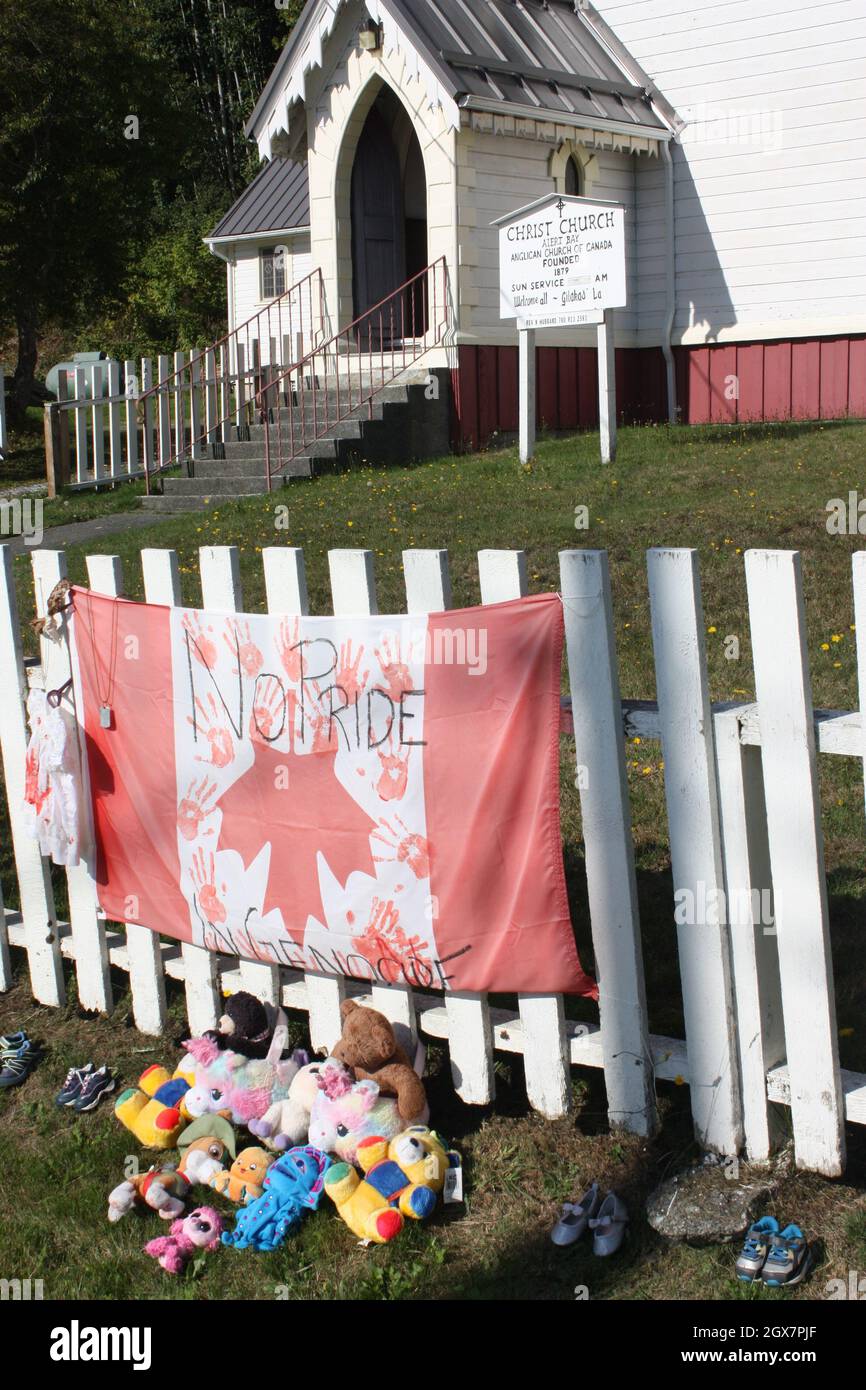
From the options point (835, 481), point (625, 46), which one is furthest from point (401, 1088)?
point (625, 46)

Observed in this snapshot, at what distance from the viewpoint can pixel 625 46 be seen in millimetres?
16516

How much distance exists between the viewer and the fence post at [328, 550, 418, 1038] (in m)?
3.46

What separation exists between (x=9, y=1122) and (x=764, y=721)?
7.95ft

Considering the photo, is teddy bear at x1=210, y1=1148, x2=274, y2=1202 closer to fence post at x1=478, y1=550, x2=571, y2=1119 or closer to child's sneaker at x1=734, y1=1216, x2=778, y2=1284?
fence post at x1=478, y1=550, x2=571, y2=1119

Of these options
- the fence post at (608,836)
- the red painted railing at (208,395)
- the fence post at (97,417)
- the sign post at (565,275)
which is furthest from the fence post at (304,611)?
the fence post at (97,417)

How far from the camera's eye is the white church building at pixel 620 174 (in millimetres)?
14344

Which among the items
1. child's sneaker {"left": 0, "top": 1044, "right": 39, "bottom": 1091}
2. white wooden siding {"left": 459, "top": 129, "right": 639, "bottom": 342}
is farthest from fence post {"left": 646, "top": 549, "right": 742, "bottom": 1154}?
white wooden siding {"left": 459, "top": 129, "right": 639, "bottom": 342}

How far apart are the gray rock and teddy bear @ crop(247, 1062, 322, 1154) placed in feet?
2.95

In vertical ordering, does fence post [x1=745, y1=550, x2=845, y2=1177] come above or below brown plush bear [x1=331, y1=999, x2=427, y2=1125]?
above

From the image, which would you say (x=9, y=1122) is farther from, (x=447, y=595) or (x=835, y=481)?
(x=835, y=481)

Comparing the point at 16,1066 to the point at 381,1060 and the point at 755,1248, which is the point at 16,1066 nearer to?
the point at 381,1060

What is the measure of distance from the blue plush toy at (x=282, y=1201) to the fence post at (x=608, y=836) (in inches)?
29.4

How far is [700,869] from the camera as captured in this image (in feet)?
10.2

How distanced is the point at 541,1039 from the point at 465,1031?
0.21 metres
